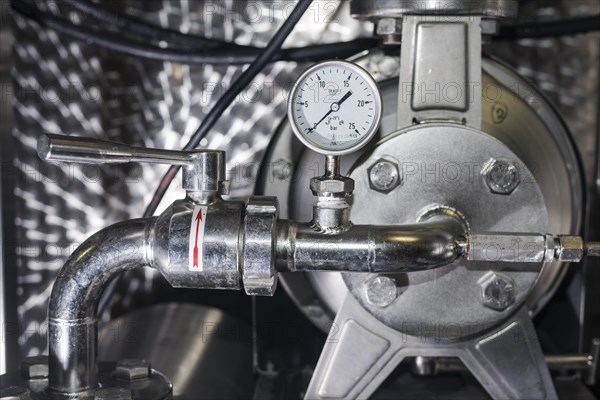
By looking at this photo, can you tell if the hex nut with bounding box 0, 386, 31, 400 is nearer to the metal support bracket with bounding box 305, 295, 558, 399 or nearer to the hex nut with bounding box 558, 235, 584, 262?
the metal support bracket with bounding box 305, 295, 558, 399

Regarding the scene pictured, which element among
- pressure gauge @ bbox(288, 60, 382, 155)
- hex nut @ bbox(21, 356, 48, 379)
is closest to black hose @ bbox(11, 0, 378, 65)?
pressure gauge @ bbox(288, 60, 382, 155)

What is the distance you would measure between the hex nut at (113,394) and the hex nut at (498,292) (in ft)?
1.41

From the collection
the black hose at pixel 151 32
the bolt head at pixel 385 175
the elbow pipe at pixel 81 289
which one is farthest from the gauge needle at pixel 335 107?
the black hose at pixel 151 32

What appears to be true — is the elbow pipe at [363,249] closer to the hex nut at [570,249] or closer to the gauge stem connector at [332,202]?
the gauge stem connector at [332,202]

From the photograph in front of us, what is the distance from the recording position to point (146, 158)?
797 mm

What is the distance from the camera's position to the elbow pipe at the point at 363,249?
0.80 m

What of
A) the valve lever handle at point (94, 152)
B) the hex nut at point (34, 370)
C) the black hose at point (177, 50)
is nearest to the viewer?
the valve lever handle at point (94, 152)

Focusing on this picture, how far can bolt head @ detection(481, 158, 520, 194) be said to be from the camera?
0.89m

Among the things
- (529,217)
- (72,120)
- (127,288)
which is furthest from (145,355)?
(529,217)

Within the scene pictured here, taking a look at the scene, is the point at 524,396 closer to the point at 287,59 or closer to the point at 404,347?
the point at 404,347

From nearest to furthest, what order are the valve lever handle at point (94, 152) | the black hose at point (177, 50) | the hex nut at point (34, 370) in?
the valve lever handle at point (94, 152) < the hex nut at point (34, 370) < the black hose at point (177, 50)

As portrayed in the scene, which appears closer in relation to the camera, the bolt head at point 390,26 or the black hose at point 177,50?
the bolt head at point 390,26

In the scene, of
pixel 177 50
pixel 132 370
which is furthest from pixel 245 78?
pixel 132 370

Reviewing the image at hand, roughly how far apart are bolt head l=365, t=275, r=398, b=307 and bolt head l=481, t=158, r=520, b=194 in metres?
0.17
